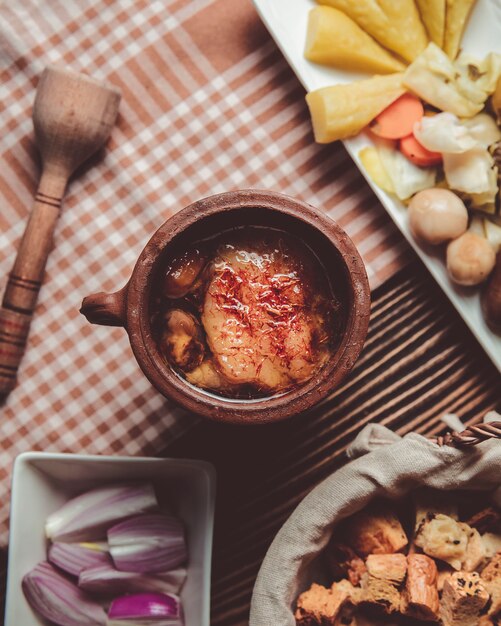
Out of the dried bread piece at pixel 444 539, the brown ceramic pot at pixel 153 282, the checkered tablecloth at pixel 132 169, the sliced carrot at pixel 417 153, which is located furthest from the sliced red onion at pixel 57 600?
the sliced carrot at pixel 417 153

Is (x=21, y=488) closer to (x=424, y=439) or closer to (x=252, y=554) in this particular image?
(x=252, y=554)

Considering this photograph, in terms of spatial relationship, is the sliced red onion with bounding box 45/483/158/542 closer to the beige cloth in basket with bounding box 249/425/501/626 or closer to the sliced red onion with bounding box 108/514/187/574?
the sliced red onion with bounding box 108/514/187/574

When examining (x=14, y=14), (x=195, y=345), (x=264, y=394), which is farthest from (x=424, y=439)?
(x=14, y=14)

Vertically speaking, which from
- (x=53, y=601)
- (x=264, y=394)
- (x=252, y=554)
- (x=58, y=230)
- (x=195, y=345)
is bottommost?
(x=252, y=554)

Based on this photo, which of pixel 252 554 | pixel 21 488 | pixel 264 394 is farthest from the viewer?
pixel 252 554

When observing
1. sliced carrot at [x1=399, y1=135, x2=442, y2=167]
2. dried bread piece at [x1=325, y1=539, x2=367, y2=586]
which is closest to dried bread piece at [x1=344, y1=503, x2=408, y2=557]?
dried bread piece at [x1=325, y1=539, x2=367, y2=586]

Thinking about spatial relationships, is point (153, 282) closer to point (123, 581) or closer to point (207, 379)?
point (207, 379)

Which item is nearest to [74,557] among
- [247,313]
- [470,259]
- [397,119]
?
[247,313]
